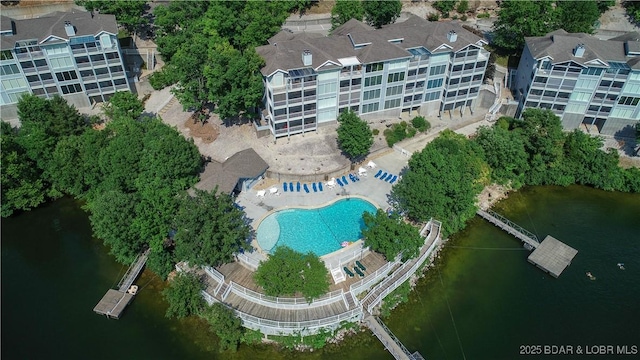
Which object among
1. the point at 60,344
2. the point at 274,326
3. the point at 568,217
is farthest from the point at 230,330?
the point at 568,217

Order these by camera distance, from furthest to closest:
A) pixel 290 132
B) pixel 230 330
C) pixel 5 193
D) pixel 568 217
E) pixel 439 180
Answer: pixel 290 132, pixel 568 217, pixel 5 193, pixel 439 180, pixel 230 330

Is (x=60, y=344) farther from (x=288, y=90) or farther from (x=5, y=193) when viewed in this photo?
(x=288, y=90)

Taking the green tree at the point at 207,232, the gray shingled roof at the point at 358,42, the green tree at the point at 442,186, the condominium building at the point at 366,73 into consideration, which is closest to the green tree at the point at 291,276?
the green tree at the point at 207,232

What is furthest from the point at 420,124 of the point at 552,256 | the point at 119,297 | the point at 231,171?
the point at 119,297

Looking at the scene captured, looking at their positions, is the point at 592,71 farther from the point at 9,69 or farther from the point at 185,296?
the point at 9,69

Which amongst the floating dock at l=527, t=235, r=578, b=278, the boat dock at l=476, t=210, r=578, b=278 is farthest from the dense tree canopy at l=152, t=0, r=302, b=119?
the floating dock at l=527, t=235, r=578, b=278

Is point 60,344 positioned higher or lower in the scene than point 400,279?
lower

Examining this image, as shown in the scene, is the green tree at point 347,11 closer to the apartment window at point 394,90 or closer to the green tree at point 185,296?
the apartment window at point 394,90
